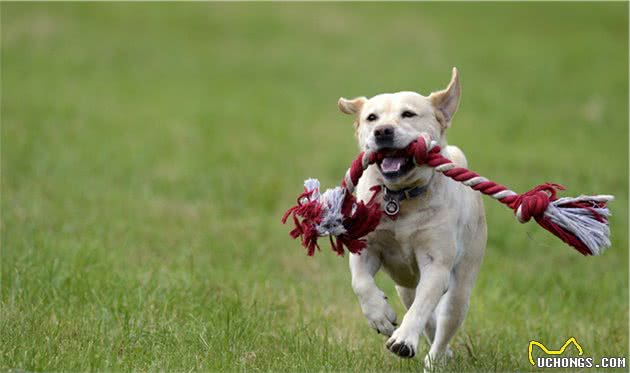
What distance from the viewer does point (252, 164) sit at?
46.1 feet

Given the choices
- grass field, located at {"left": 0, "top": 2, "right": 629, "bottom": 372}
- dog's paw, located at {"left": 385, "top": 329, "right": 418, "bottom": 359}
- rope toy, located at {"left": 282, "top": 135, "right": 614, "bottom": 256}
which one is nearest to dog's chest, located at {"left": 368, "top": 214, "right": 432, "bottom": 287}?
rope toy, located at {"left": 282, "top": 135, "right": 614, "bottom": 256}

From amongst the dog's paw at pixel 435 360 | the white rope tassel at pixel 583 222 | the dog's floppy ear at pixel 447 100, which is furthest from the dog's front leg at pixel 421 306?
the dog's floppy ear at pixel 447 100

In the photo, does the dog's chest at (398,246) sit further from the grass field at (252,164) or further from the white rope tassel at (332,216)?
the grass field at (252,164)

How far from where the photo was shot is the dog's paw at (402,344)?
5.57 metres

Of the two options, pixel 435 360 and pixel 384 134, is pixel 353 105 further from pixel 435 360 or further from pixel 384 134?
pixel 435 360

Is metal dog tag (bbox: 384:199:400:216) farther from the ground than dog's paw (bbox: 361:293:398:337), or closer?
farther from the ground

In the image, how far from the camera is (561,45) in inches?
997

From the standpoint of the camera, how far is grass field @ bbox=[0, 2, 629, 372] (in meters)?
6.80

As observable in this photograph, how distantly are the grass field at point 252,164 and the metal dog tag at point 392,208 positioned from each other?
912mm

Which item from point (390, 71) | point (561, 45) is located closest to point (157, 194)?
point (390, 71)

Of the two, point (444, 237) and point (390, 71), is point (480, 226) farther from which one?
point (390, 71)

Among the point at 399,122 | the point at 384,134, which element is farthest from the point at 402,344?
the point at 399,122

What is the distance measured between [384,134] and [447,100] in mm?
721

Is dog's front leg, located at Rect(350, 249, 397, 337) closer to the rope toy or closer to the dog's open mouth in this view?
the rope toy
